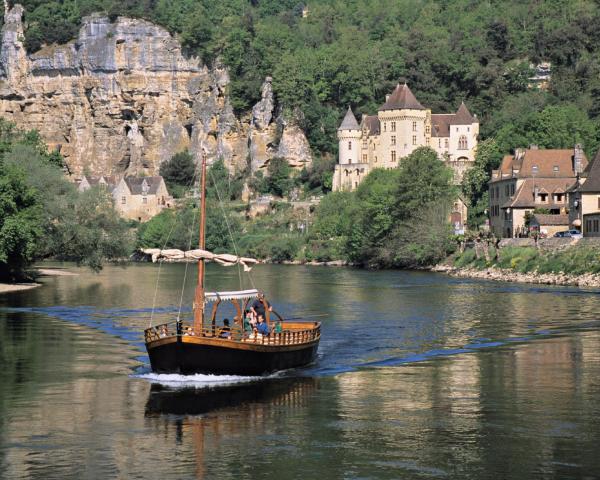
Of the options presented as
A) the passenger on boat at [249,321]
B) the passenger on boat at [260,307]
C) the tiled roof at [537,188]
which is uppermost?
the tiled roof at [537,188]

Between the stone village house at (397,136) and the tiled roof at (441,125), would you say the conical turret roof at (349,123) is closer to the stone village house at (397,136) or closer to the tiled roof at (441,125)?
the stone village house at (397,136)

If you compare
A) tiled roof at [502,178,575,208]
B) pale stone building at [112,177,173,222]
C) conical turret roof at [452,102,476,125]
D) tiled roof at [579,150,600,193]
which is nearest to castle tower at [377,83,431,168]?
conical turret roof at [452,102,476,125]

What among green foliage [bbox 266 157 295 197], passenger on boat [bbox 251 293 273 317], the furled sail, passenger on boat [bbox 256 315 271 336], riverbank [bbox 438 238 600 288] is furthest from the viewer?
green foliage [bbox 266 157 295 197]

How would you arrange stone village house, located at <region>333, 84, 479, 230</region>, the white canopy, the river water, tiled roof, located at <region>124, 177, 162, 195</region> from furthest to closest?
tiled roof, located at <region>124, 177, 162, 195</region>, stone village house, located at <region>333, 84, 479, 230</region>, the white canopy, the river water

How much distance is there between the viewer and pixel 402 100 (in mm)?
159500

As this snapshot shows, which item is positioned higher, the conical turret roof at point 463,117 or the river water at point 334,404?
the conical turret roof at point 463,117

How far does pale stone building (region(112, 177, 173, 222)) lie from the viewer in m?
180

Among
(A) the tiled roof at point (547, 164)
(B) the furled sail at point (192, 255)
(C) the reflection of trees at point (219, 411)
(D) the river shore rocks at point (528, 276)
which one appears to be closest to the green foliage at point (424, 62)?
(A) the tiled roof at point (547, 164)

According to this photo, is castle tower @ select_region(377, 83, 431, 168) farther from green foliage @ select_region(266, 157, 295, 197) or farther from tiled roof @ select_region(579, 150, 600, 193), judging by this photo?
tiled roof @ select_region(579, 150, 600, 193)

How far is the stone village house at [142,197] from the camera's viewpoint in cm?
17988

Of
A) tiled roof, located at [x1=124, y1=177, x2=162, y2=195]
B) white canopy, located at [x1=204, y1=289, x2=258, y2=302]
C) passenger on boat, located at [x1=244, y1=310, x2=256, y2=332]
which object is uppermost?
tiled roof, located at [x1=124, y1=177, x2=162, y2=195]

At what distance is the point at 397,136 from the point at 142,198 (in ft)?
140

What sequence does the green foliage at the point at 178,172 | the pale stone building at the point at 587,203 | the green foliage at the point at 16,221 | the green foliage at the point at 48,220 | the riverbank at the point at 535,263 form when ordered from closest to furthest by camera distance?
the green foliage at the point at 16,221 < the green foliage at the point at 48,220 < the riverbank at the point at 535,263 < the pale stone building at the point at 587,203 < the green foliage at the point at 178,172

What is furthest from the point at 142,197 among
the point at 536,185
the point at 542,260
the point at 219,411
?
the point at 219,411
